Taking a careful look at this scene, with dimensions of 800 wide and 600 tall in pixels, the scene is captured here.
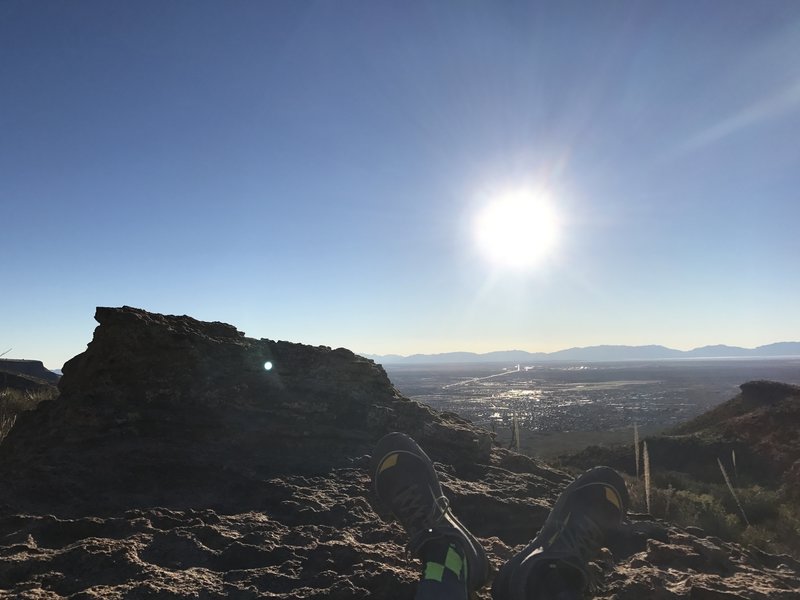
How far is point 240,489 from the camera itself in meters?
3.70

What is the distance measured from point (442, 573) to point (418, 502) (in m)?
0.85

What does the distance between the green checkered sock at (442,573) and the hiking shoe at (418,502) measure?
28 mm

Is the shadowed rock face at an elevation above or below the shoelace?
above

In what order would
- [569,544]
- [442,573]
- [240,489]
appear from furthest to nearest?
[240,489] < [569,544] < [442,573]

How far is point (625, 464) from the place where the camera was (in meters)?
13.9

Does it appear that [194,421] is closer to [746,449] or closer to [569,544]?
[569,544]

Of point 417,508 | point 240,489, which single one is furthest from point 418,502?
point 240,489

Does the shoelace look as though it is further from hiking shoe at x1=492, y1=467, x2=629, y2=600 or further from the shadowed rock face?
the shadowed rock face

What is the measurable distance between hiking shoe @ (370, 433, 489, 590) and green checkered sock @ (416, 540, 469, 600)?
3 centimetres

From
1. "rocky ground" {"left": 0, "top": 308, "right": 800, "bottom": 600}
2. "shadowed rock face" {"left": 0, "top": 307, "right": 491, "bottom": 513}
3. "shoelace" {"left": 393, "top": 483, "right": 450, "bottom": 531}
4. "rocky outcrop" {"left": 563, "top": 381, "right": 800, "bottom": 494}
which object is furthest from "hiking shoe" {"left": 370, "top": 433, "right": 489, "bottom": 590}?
"rocky outcrop" {"left": 563, "top": 381, "right": 800, "bottom": 494}

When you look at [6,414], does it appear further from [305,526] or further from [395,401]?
[305,526]

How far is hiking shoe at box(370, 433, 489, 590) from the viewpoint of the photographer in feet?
9.15

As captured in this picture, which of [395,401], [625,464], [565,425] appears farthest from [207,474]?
[565,425]

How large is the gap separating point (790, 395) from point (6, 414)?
73.3 ft
